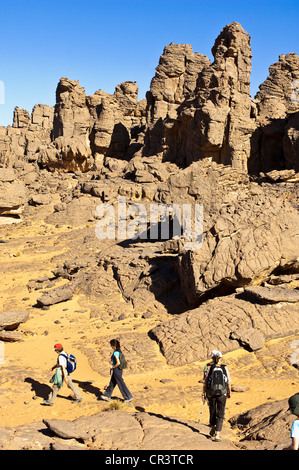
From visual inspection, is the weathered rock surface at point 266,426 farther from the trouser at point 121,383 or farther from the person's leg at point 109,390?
the person's leg at point 109,390

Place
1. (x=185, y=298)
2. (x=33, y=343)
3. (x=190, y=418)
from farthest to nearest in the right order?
1. (x=185, y=298)
2. (x=33, y=343)
3. (x=190, y=418)

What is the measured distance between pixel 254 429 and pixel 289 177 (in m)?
20.7

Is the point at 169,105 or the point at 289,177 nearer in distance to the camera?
the point at 289,177

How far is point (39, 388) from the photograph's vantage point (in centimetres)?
867

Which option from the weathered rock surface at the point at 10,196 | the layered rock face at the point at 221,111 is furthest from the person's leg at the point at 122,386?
the layered rock face at the point at 221,111

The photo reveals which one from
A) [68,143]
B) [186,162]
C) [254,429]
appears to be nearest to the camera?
[254,429]

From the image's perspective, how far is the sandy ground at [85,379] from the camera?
294 inches

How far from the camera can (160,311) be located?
44.2 feet

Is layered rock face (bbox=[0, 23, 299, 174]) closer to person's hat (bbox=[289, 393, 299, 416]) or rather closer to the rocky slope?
the rocky slope

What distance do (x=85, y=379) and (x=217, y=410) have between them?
4334mm

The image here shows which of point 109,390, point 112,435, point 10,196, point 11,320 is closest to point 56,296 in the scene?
point 11,320

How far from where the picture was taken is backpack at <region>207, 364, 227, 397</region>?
19.5 ft
